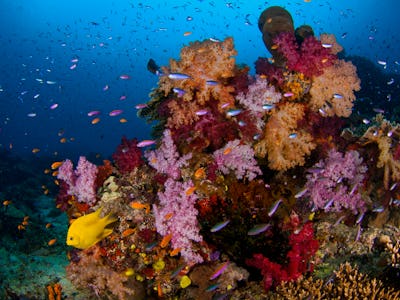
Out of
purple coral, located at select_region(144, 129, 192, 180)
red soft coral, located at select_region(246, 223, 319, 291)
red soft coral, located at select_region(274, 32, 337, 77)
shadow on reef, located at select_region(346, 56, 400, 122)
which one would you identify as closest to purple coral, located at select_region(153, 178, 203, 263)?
purple coral, located at select_region(144, 129, 192, 180)

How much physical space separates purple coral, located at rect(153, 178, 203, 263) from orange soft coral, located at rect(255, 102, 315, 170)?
6.00 ft

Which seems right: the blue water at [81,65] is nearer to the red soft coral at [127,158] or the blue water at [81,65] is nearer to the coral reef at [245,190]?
the red soft coral at [127,158]

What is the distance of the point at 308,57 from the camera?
6023 mm

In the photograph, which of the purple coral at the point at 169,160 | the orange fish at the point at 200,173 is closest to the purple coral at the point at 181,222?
the orange fish at the point at 200,173

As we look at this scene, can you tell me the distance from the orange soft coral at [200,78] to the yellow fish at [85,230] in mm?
2374

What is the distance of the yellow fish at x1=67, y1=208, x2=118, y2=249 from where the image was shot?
4102 millimetres

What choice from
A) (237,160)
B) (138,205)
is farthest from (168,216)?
(237,160)

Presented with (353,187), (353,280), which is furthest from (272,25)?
(353,280)

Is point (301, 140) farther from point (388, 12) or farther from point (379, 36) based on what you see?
point (379, 36)

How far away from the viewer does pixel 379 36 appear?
516ft

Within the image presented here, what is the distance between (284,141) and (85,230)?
3.89m

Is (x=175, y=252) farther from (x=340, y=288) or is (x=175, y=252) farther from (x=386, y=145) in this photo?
(x=386, y=145)

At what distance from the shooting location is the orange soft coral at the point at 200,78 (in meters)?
5.71

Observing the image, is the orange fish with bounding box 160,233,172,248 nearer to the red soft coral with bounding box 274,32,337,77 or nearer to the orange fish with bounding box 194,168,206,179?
the orange fish with bounding box 194,168,206,179
